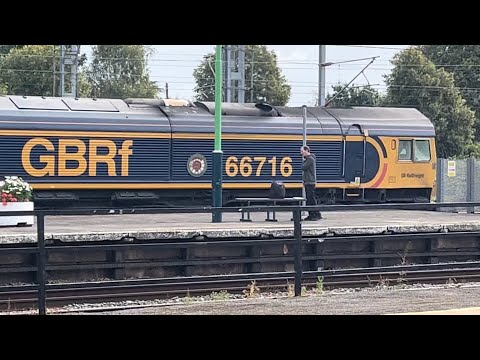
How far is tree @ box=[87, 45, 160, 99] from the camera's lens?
64.2 m

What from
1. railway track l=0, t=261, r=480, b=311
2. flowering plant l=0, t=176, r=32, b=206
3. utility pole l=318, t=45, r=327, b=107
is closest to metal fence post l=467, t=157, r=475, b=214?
utility pole l=318, t=45, r=327, b=107

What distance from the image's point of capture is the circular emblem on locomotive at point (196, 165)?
73.6ft

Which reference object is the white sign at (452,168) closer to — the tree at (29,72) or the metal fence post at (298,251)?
the metal fence post at (298,251)

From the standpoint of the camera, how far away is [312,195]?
1791 cm

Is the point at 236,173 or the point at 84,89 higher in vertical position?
the point at 84,89

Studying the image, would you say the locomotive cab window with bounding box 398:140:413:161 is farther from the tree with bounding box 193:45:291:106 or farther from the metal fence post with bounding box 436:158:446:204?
the tree with bounding box 193:45:291:106

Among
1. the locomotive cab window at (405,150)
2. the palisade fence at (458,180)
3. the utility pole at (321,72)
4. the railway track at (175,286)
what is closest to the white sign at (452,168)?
the palisade fence at (458,180)

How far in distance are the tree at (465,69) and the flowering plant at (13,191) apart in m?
41.0

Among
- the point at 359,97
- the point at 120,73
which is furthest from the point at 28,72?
the point at 359,97

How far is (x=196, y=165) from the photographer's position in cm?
2252

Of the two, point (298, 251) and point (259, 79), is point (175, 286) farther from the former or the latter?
point (259, 79)
